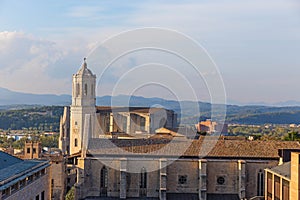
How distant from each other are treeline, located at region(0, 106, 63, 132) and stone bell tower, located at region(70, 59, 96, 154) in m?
95.5

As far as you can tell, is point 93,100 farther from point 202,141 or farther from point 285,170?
point 285,170

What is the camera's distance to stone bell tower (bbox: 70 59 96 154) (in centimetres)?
5604

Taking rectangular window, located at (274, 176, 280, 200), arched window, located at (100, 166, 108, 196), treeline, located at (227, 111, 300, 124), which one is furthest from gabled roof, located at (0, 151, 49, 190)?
treeline, located at (227, 111, 300, 124)

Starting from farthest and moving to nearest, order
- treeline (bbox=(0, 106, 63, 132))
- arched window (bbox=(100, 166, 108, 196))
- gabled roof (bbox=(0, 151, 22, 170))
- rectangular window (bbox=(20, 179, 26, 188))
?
treeline (bbox=(0, 106, 63, 132)), arched window (bbox=(100, 166, 108, 196)), gabled roof (bbox=(0, 151, 22, 170)), rectangular window (bbox=(20, 179, 26, 188))

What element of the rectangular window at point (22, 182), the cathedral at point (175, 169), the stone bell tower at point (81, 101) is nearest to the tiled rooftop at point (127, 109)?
the stone bell tower at point (81, 101)

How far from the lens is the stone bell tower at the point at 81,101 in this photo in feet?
184

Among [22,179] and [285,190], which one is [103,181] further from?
[285,190]

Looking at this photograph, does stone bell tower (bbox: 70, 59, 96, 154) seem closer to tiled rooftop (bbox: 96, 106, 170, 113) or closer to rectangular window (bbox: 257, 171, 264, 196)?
tiled rooftop (bbox: 96, 106, 170, 113)

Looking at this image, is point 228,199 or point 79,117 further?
point 79,117

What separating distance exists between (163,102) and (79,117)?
11745mm

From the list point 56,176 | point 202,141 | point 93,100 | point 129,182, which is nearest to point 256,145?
point 202,141

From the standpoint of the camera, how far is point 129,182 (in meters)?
35.0

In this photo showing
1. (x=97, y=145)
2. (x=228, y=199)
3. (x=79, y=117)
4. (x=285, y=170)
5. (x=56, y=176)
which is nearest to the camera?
(x=285, y=170)

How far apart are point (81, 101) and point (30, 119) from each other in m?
109
